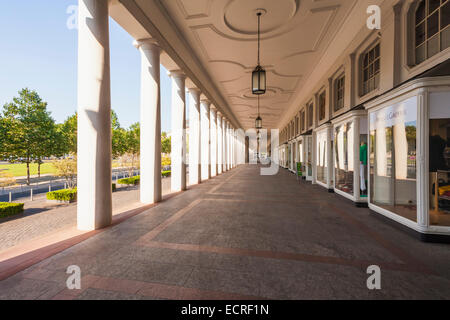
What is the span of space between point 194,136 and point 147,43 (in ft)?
22.2

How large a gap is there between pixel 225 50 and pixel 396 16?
19.7 feet

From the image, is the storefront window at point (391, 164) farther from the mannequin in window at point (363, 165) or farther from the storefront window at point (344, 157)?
the storefront window at point (344, 157)

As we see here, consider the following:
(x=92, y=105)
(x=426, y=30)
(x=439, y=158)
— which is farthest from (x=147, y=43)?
(x=439, y=158)

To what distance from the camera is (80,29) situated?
4617 millimetres

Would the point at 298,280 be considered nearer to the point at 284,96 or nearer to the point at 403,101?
the point at 403,101

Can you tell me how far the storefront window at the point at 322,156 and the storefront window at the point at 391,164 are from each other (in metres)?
3.81

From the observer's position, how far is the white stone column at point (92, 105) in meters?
4.59

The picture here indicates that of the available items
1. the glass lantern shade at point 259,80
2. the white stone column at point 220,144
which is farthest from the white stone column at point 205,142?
the glass lantern shade at point 259,80

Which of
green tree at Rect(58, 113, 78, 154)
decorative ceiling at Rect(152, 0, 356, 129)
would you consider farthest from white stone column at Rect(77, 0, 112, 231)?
green tree at Rect(58, 113, 78, 154)

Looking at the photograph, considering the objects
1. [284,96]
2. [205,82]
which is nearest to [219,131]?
[284,96]

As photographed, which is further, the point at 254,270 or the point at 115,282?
the point at 254,270

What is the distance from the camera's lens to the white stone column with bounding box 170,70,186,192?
9.87 meters

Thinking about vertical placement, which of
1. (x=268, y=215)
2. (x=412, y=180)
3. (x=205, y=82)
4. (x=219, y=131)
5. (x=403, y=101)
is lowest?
(x=268, y=215)

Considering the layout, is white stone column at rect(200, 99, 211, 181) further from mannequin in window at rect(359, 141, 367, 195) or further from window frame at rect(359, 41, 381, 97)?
mannequin in window at rect(359, 141, 367, 195)
